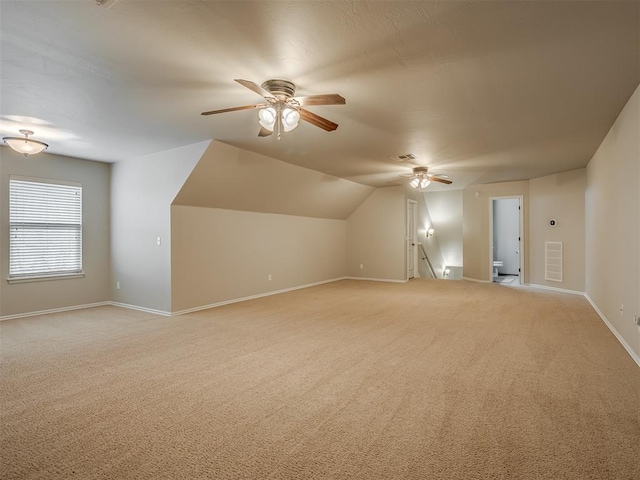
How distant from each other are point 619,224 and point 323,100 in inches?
143

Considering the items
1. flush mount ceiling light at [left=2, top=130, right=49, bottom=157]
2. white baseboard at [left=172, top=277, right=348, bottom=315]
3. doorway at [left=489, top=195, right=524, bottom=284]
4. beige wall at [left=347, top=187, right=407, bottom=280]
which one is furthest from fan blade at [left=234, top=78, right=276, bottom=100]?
doorway at [left=489, top=195, right=524, bottom=284]

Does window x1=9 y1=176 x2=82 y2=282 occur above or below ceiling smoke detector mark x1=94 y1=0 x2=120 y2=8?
below

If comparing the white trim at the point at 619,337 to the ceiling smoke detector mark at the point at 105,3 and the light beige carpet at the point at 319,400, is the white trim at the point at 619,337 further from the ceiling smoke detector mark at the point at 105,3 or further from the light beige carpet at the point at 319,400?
the ceiling smoke detector mark at the point at 105,3

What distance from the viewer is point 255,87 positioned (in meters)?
2.50

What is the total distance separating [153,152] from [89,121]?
4.90ft

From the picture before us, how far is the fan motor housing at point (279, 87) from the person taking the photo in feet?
9.30

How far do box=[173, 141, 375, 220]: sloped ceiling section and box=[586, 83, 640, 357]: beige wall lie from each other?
4.52 meters

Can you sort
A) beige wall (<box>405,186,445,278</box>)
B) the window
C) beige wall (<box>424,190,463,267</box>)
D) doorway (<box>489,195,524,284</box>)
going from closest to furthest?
the window → beige wall (<box>424,190,463,267</box>) → beige wall (<box>405,186,445,278</box>) → doorway (<box>489,195,524,284</box>)

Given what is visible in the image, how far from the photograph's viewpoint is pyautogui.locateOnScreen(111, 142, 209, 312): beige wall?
5.19 meters

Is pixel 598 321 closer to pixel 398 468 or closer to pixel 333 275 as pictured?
pixel 398 468

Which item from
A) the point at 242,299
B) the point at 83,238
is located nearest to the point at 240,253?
the point at 242,299

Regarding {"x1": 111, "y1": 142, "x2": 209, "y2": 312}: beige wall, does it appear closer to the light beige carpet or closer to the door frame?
the light beige carpet

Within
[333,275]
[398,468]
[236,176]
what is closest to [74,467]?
[398,468]

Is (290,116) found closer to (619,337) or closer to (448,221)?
(619,337)
